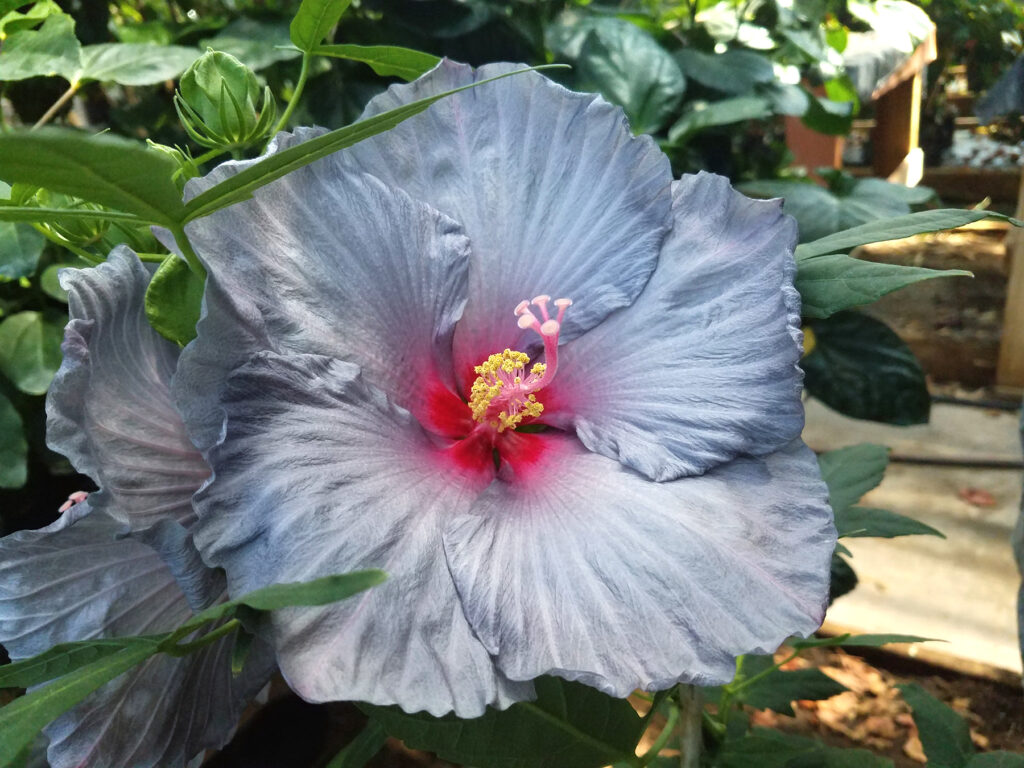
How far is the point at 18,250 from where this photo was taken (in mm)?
583

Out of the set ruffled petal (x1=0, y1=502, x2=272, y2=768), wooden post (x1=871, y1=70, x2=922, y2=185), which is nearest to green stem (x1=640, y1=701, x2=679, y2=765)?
ruffled petal (x1=0, y1=502, x2=272, y2=768)

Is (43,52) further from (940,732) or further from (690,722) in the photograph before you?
(940,732)

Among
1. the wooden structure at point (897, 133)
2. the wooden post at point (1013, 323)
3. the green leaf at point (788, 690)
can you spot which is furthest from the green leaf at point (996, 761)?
the wooden post at point (1013, 323)

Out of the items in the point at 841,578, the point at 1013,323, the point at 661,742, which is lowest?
the point at 1013,323

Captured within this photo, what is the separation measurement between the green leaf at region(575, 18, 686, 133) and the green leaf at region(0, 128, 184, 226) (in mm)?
742

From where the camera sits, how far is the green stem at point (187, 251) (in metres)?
0.29

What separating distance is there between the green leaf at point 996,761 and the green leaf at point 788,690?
11 cm

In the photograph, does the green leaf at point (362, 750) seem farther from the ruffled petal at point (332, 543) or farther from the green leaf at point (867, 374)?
the green leaf at point (867, 374)

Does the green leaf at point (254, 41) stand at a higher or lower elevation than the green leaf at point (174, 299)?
lower

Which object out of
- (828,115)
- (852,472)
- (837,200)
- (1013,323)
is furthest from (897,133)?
(852,472)

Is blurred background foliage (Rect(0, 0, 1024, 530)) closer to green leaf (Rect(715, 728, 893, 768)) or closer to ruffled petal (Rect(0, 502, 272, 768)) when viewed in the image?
ruffled petal (Rect(0, 502, 272, 768))

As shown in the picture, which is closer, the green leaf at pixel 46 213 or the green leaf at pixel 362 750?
the green leaf at pixel 46 213

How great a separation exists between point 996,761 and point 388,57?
581 millimetres

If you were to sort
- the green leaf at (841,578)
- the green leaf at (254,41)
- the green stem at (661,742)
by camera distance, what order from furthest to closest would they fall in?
the green leaf at (841,578) < the green leaf at (254,41) < the green stem at (661,742)
